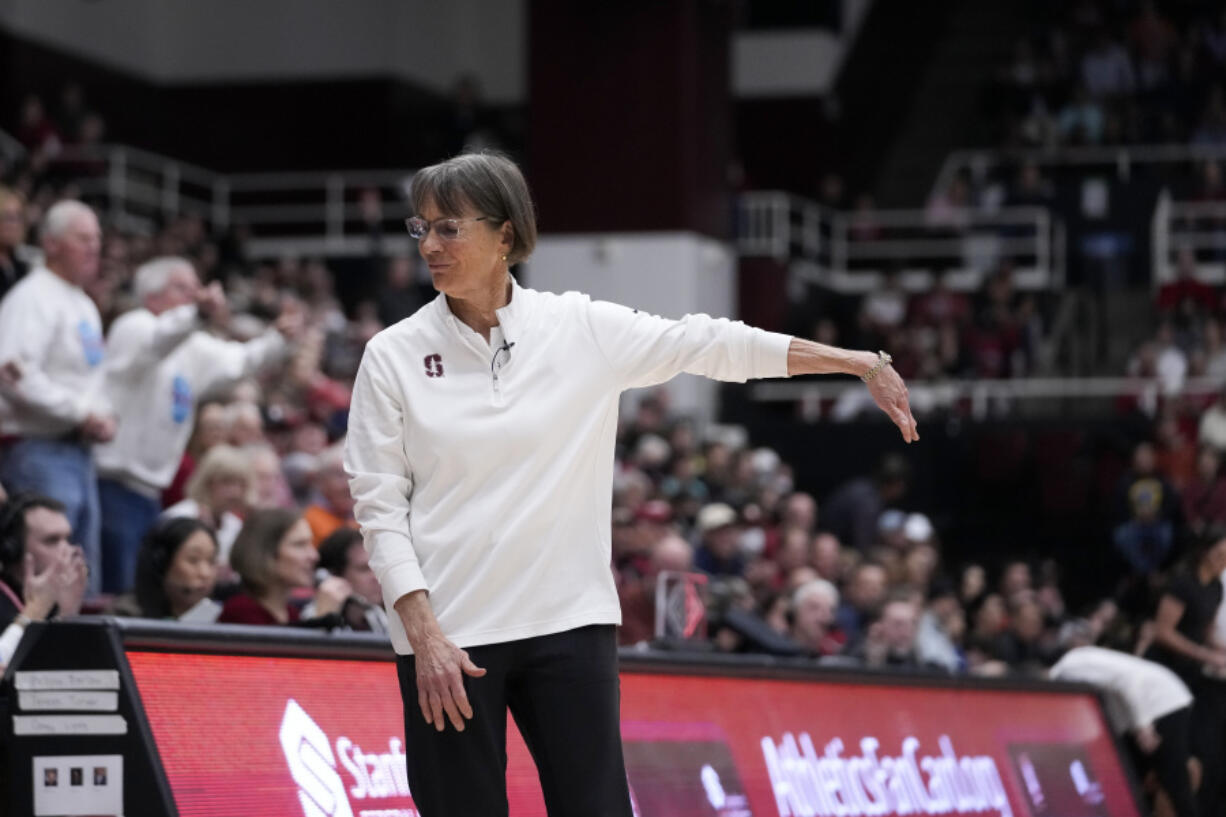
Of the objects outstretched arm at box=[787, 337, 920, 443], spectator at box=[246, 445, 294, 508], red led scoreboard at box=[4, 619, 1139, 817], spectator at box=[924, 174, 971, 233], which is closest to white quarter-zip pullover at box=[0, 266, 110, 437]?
spectator at box=[246, 445, 294, 508]

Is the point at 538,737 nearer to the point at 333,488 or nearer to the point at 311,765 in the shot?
the point at 311,765

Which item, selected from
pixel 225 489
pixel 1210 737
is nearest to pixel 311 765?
pixel 225 489

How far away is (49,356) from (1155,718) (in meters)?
5.45

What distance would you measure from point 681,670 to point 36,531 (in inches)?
89.5

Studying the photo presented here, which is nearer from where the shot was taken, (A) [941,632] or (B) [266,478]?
(B) [266,478]

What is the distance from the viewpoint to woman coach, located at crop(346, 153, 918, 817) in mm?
4188

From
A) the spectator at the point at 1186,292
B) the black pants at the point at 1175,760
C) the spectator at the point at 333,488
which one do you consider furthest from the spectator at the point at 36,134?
the black pants at the point at 1175,760

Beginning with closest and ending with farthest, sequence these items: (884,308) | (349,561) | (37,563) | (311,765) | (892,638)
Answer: (311,765) < (37,563) < (349,561) < (892,638) < (884,308)

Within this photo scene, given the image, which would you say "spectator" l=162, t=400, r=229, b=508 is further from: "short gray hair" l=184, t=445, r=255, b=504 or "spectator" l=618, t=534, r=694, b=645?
"spectator" l=618, t=534, r=694, b=645

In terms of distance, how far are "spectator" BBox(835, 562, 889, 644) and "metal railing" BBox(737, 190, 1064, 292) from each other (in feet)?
29.3

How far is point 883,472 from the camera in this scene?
1697 cm

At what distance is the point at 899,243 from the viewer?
24281 mm

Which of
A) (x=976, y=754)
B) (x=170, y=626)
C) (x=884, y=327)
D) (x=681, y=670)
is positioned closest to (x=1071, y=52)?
(x=884, y=327)

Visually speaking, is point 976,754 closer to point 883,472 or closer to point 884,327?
point 883,472
